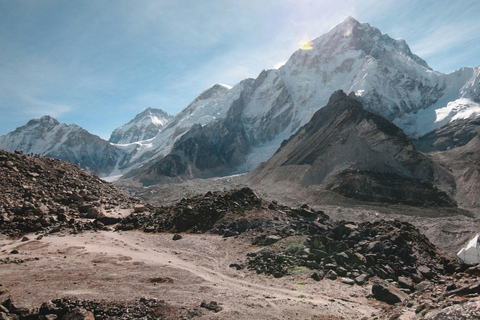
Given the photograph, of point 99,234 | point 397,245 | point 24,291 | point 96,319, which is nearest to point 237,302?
point 96,319

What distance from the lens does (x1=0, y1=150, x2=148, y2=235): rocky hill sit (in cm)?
2359

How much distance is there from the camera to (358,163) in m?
92.9

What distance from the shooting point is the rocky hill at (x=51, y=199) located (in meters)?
23.6

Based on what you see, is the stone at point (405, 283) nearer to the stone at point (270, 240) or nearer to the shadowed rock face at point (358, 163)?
the stone at point (270, 240)

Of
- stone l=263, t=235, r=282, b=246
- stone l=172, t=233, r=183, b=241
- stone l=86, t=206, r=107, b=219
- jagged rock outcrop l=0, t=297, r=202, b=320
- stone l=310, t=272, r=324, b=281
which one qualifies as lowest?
jagged rock outcrop l=0, t=297, r=202, b=320

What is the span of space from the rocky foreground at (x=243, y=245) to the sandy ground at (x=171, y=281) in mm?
227

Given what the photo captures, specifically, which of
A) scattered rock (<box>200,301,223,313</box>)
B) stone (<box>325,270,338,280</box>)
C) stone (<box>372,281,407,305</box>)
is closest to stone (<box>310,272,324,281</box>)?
stone (<box>325,270,338,280</box>)

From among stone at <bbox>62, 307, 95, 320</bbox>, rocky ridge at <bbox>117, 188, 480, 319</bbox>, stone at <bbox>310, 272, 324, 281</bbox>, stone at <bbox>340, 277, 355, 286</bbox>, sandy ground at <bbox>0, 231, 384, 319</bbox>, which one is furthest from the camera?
stone at <bbox>310, 272, 324, 281</bbox>

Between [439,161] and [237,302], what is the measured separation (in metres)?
102

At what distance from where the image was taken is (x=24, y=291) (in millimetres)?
12547

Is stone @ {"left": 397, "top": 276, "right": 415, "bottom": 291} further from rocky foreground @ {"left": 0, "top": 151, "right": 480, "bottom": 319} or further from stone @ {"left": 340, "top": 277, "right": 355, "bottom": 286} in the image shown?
stone @ {"left": 340, "top": 277, "right": 355, "bottom": 286}

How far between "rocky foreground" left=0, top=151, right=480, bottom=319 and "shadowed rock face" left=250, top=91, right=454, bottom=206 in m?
57.2

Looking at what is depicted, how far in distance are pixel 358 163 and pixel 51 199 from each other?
262 ft

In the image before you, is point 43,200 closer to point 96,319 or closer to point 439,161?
point 96,319
